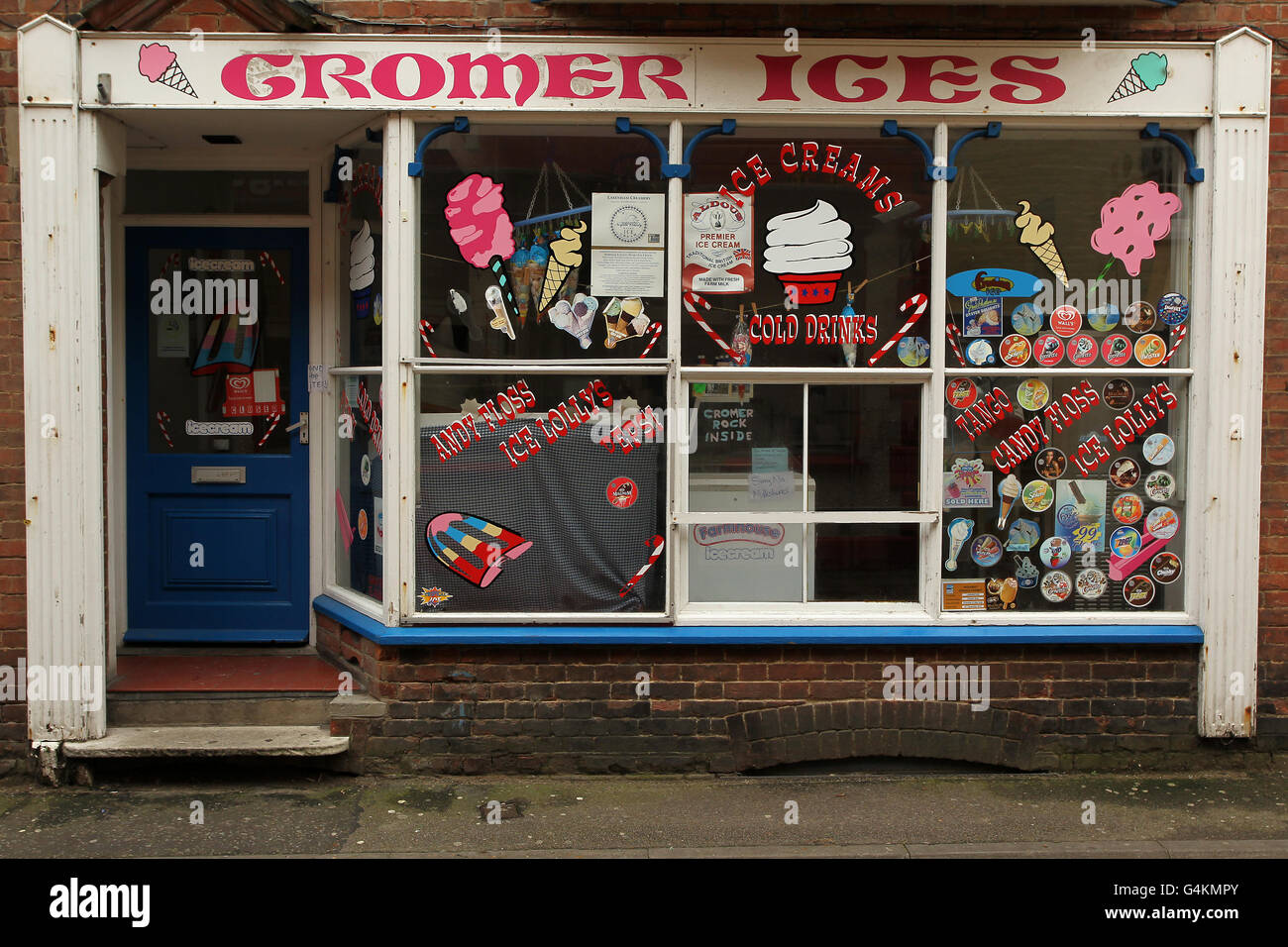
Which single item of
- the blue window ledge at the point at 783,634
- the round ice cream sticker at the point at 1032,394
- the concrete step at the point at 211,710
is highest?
the round ice cream sticker at the point at 1032,394

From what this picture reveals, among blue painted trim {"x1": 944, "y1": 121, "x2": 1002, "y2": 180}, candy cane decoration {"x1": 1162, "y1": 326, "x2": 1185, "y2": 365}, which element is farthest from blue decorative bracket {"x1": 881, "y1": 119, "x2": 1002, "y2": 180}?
candy cane decoration {"x1": 1162, "y1": 326, "x2": 1185, "y2": 365}

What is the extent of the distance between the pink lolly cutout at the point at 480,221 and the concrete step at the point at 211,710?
2442 mm

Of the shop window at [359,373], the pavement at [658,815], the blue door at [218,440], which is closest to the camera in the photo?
the pavement at [658,815]

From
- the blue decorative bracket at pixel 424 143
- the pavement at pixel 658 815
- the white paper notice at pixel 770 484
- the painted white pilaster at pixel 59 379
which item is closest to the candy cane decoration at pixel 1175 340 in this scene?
the white paper notice at pixel 770 484

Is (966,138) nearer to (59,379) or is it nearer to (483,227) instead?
A: (483,227)

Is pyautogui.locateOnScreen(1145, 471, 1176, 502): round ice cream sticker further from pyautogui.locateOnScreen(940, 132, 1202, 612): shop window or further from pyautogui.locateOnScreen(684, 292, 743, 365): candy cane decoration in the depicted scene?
pyautogui.locateOnScreen(684, 292, 743, 365): candy cane decoration

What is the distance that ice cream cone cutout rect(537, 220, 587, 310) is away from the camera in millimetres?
6074

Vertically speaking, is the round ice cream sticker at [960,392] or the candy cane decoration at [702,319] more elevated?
the candy cane decoration at [702,319]

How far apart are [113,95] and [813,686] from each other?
4.53 meters

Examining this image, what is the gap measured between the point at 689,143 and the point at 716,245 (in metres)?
0.53

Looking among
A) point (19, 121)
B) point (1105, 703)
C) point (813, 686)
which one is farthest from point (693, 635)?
point (19, 121)

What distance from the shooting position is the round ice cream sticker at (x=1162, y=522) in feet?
20.4

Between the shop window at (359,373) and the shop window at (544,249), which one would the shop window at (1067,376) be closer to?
the shop window at (544,249)

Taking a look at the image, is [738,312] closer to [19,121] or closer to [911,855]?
[911,855]
